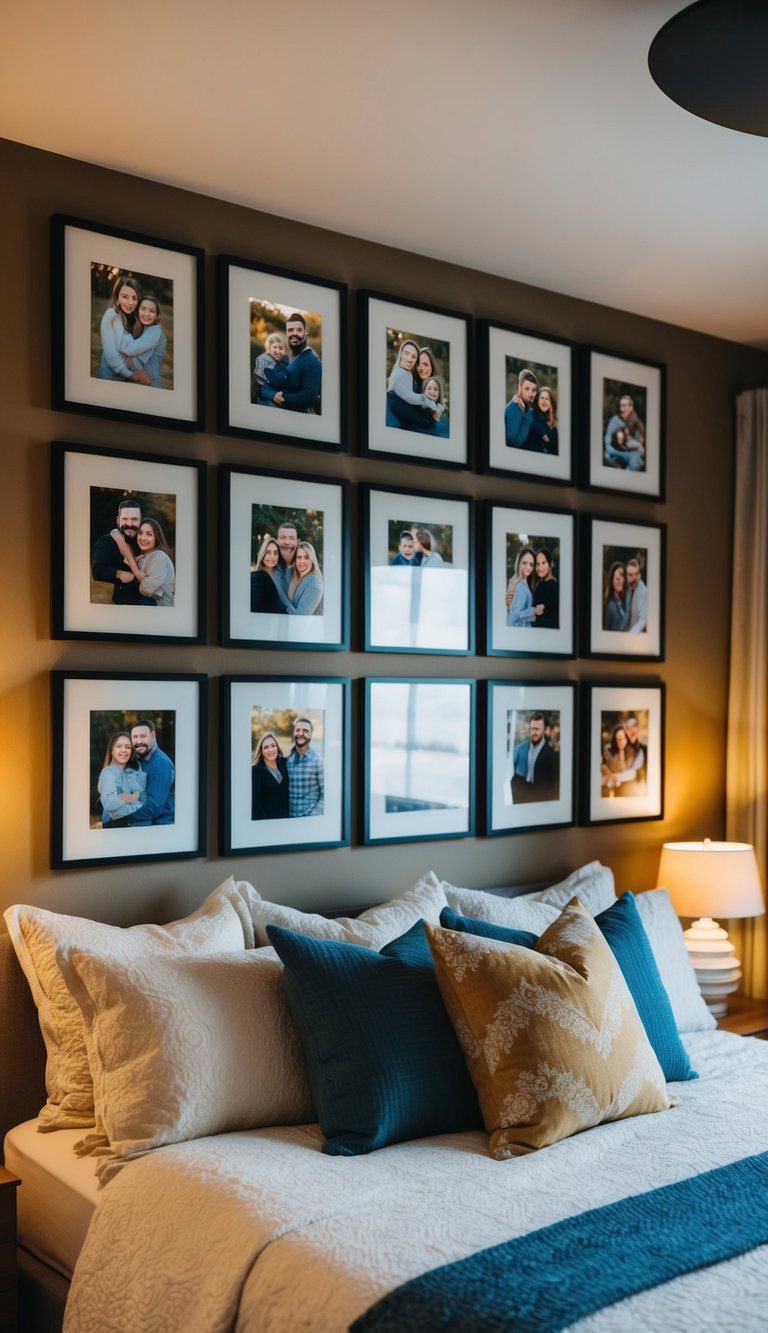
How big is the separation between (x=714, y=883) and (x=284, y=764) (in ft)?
4.76

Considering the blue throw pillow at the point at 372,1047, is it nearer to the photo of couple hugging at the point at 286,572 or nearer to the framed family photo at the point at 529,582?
the photo of couple hugging at the point at 286,572

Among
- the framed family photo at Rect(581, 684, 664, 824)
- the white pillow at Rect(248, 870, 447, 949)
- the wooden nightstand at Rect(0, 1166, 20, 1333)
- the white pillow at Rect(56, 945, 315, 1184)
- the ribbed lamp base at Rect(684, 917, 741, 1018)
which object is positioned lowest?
the wooden nightstand at Rect(0, 1166, 20, 1333)

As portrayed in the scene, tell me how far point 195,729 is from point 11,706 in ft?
1.53

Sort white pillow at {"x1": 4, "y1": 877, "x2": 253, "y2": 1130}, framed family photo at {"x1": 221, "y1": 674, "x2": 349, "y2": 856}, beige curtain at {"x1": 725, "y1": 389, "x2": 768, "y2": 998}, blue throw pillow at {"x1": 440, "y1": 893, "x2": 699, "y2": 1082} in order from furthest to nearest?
beige curtain at {"x1": 725, "y1": 389, "x2": 768, "y2": 998}, framed family photo at {"x1": 221, "y1": 674, "x2": 349, "y2": 856}, blue throw pillow at {"x1": 440, "y1": 893, "x2": 699, "y2": 1082}, white pillow at {"x1": 4, "y1": 877, "x2": 253, "y2": 1130}

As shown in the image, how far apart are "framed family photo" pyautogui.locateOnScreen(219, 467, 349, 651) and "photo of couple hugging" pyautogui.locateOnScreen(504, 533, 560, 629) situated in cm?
62

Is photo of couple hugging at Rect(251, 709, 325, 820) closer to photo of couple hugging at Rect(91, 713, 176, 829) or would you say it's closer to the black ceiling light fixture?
photo of couple hugging at Rect(91, 713, 176, 829)

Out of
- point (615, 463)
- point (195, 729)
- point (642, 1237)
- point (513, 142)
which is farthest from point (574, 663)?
point (642, 1237)

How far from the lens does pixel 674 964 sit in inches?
128

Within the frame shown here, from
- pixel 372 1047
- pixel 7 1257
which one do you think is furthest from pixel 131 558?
pixel 7 1257

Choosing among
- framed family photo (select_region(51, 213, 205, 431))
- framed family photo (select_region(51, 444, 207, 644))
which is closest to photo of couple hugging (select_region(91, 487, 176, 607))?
framed family photo (select_region(51, 444, 207, 644))

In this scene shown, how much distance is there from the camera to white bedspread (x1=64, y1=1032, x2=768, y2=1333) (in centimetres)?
176

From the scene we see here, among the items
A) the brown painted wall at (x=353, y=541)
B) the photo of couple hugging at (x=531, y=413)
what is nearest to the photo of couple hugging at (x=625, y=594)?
the brown painted wall at (x=353, y=541)

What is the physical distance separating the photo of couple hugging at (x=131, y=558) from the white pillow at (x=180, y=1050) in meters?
0.86

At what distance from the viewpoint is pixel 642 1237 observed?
6.19 feet
